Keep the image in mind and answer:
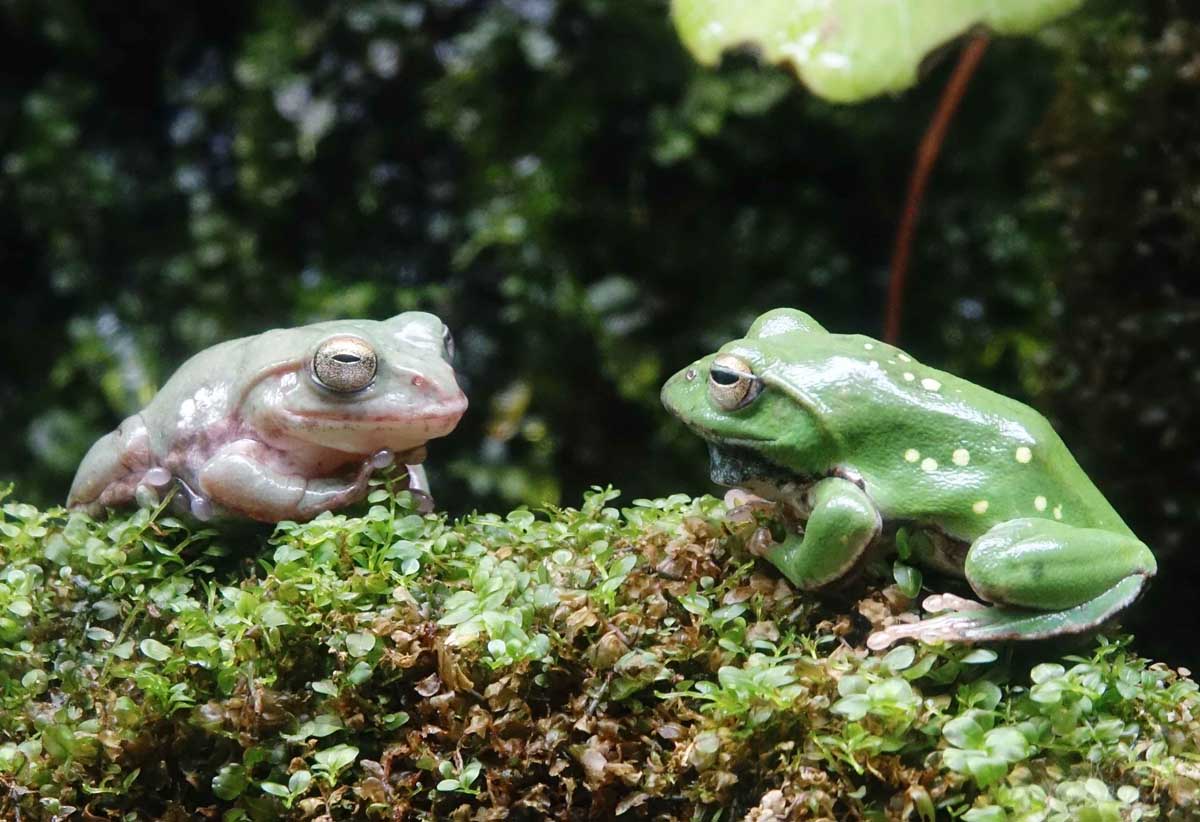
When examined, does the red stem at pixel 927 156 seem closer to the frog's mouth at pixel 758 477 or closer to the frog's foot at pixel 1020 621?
the frog's mouth at pixel 758 477

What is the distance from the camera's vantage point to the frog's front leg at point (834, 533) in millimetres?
1725

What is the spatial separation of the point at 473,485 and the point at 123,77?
2133mm

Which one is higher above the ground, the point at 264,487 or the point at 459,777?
the point at 264,487

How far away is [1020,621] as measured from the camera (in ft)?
5.49

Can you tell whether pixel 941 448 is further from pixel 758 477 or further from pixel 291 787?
pixel 291 787

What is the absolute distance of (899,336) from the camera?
14.8 ft

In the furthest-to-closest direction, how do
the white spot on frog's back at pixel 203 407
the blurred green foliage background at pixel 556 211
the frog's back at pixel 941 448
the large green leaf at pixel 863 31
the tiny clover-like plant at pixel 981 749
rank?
the blurred green foliage background at pixel 556 211, the large green leaf at pixel 863 31, the white spot on frog's back at pixel 203 407, the frog's back at pixel 941 448, the tiny clover-like plant at pixel 981 749

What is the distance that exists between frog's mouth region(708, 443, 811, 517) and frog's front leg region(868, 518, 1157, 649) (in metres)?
0.26

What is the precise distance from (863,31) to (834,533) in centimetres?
117

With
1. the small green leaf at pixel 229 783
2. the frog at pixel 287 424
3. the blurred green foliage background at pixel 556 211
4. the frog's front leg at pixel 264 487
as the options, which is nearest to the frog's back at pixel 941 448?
the frog at pixel 287 424

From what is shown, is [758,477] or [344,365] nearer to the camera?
[758,477]

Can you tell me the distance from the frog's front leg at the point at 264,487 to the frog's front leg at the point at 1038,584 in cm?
92

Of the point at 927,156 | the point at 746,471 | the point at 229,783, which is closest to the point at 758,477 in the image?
the point at 746,471

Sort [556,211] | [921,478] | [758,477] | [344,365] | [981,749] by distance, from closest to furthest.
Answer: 1. [981,749]
2. [921,478]
3. [758,477]
4. [344,365]
5. [556,211]
